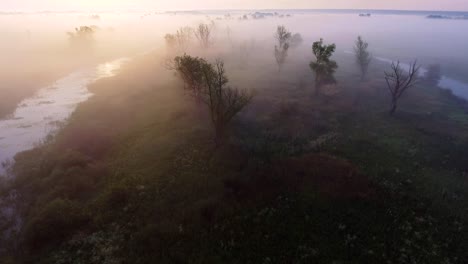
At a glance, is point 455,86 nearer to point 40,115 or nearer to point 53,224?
point 53,224

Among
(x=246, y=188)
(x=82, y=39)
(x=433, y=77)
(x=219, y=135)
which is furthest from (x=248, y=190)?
(x=82, y=39)

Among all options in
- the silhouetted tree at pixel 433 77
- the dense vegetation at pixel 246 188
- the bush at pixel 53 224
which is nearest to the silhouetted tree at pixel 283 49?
the dense vegetation at pixel 246 188

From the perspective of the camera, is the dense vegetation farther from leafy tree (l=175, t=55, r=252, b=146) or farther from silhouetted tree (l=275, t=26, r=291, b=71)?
silhouetted tree (l=275, t=26, r=291, b=71)

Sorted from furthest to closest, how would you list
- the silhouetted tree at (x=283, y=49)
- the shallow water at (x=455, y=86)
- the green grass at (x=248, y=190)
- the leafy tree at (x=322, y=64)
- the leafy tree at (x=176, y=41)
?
1. the leafy tree at (x=176, y=41)
2. the silhouetted tree at (x=283, y=49)
3. the shallow water at (x=455, y=86)
4. the leafy tree at (x=322, y=64)
5. the green grass at (x=248, y=190)

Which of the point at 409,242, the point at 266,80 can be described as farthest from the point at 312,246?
the point at 266,80

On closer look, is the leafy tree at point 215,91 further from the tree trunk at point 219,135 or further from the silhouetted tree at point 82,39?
the silhouetted tree at point 82,39
